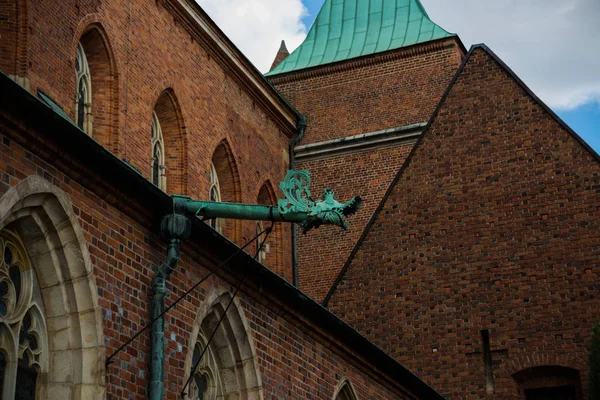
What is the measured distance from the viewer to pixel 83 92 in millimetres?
19266

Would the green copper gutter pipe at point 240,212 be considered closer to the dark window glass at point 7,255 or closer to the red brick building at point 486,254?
the dark window glass at point 7,255

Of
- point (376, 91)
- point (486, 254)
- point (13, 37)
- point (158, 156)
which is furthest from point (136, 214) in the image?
point (376, 91)

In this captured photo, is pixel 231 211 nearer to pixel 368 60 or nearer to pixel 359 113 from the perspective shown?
pixel 359 113

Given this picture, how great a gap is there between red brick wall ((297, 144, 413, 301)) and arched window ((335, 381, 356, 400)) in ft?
32.8

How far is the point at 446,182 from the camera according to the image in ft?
73.7

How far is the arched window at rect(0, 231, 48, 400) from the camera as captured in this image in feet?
31.4

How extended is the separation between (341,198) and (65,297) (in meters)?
17.0

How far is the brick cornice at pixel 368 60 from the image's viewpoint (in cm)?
2775

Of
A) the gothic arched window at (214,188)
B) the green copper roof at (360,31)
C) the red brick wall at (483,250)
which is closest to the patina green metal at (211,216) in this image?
the red brick wall at (483,250)

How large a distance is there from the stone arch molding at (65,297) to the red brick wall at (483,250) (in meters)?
11.6

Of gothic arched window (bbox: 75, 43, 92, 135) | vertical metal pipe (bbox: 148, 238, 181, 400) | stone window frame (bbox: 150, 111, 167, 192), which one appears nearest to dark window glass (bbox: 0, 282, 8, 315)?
vertical metal pipe (bbox: 148, 238, 181, 400)

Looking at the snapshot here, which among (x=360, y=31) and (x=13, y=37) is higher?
(x=360, y=31)

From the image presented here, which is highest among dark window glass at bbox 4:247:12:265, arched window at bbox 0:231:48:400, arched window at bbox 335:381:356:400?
arched window at bbox 335:381:356:400

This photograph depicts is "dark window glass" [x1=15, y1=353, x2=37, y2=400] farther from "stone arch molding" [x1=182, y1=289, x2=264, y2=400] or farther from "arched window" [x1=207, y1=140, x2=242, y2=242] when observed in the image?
"arched window" [x1=207, y1=140, x2=242, y2=242]
